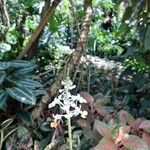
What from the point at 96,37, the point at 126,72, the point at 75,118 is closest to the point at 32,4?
the point at 96,37

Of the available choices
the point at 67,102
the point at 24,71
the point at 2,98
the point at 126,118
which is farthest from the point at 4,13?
the point at 67,102

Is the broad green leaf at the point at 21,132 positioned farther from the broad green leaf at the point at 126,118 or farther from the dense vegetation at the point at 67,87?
the broad green leaf at the point at 126,118

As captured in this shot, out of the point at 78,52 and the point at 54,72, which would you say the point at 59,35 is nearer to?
the point at 54,72

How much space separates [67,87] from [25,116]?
1.81 feet

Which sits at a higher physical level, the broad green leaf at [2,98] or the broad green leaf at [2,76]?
the broad green leaf at [2,76]

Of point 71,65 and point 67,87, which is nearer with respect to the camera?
point 67,87

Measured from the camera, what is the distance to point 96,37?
2.67 meters

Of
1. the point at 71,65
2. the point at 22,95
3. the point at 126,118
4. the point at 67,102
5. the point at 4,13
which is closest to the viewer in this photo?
the point at 67,102

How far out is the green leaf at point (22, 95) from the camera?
1540 mm

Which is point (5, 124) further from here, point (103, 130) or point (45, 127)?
point (103, 130)

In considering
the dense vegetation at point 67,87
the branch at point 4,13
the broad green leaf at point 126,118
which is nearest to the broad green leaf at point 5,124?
the dense vegetation at point 67,87

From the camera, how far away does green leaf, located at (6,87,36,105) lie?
1.54 metres

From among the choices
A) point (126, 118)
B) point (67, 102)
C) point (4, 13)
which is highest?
point (4, 13)

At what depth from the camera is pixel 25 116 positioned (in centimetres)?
163
